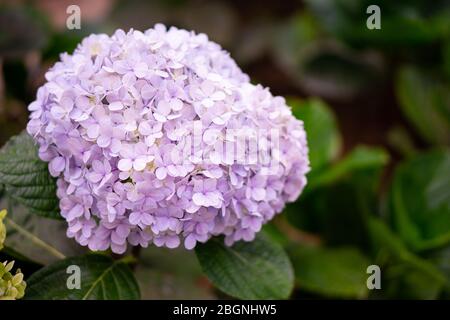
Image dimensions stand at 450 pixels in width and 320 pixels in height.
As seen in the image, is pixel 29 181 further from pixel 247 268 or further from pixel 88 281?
pixel 247 268

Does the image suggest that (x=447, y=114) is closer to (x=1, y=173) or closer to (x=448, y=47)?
(x=448, y=47)

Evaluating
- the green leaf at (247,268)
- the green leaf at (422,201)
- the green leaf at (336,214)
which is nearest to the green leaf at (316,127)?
the green leaf at (336,214)

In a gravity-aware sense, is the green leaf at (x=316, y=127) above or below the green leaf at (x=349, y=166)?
above

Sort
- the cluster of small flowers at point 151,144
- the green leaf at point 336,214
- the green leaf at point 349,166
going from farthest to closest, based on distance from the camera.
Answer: the green leaf at point 336,214 → the green leaf at point 349,166 → the cluster of small flowers at point 151,144

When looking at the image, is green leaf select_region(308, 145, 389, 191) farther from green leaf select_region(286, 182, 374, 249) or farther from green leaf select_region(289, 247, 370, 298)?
green leaf select_region(289, 247, 370, 298)

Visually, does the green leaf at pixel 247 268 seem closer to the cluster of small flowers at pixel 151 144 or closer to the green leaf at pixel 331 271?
the cluster of small flowers at pixel 151 144

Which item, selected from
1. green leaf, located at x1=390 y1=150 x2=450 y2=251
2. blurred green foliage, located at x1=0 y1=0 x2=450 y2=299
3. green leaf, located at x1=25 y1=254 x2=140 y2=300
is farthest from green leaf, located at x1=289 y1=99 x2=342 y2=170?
green leaf, located at x1=25 y1=254 x2=140 y2=300
